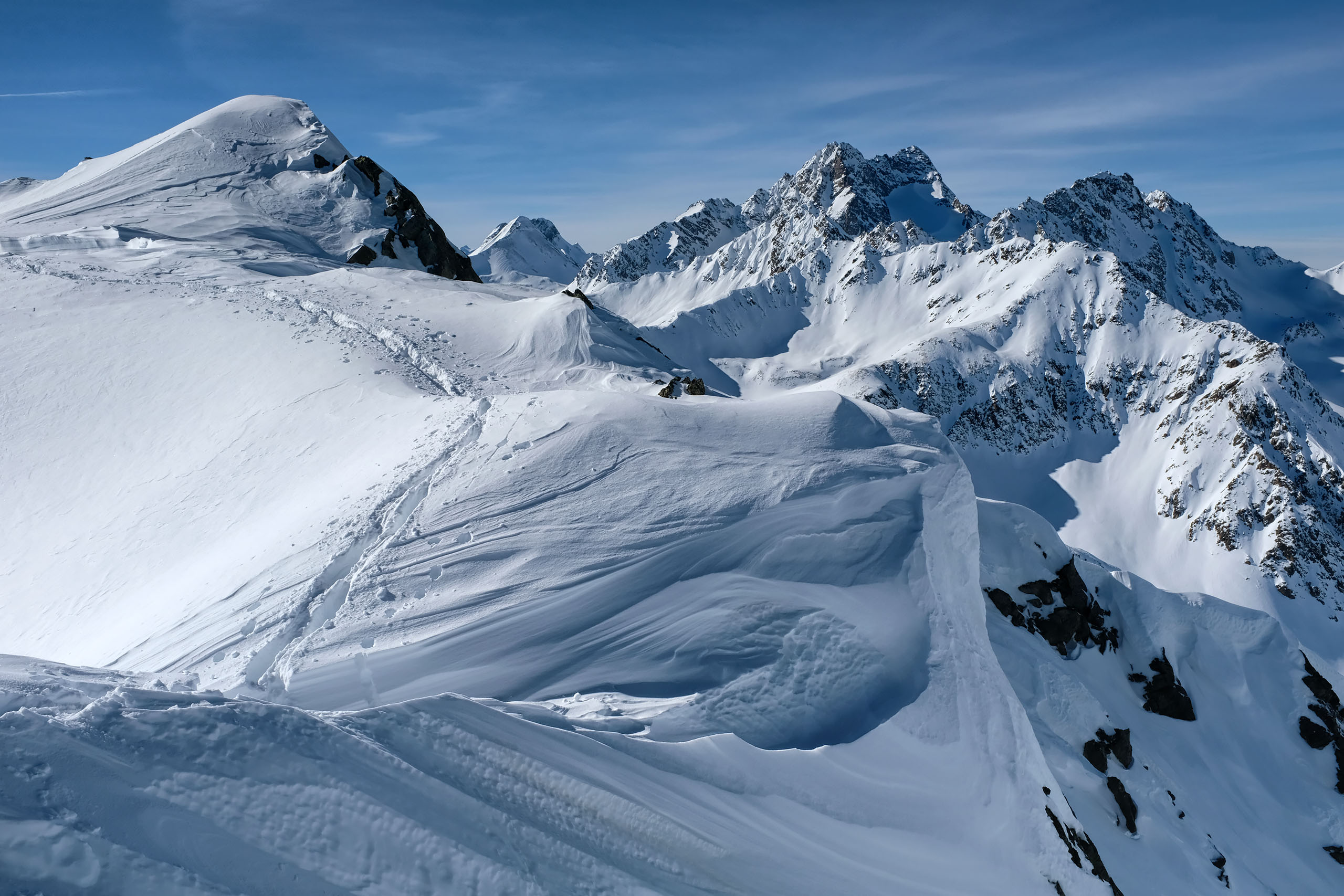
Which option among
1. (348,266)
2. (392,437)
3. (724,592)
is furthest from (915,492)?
(348,266)

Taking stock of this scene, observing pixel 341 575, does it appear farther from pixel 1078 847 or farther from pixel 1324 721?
pixel 1324 721

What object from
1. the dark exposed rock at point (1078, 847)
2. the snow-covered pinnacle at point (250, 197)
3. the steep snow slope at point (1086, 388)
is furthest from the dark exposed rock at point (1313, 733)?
the snow-covered pinnacle at point (250, 197)

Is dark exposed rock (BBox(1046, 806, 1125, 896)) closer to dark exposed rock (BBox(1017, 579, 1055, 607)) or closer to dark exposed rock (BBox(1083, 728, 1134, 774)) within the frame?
A: dark exposed rock (BBox(1083, 728, 1134, 774))

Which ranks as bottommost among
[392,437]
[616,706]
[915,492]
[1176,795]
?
[1176,795]

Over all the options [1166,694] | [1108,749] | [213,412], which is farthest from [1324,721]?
→ [213,412]

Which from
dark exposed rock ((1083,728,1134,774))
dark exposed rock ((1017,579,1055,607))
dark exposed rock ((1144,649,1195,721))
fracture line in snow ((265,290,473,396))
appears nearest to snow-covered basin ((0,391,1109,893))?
fracture line in snow ((265,290,473,396))

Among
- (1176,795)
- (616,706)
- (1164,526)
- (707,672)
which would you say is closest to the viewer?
(616,706)

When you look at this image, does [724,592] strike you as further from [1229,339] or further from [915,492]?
[1229,339]
